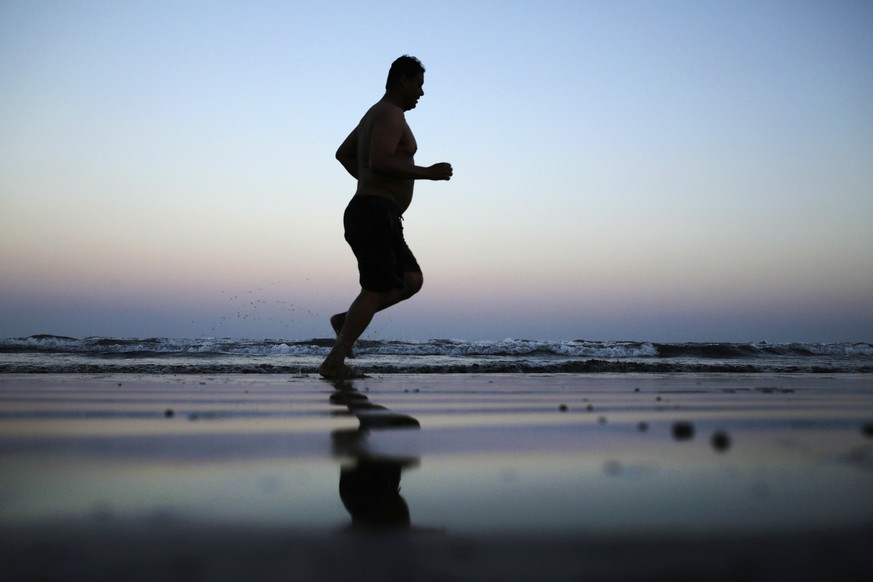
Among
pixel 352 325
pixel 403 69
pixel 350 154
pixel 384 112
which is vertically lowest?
pixel 352 325

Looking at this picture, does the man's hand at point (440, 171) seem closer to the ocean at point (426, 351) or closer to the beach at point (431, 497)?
the beach at point (431, 497)

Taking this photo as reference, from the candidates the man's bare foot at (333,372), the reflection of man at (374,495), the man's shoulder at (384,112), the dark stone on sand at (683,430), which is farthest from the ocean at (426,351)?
the reflection of man at (374,495)

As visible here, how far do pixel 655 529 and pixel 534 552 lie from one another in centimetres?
17

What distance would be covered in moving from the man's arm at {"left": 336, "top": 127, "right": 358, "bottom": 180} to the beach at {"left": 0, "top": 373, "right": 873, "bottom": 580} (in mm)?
2855

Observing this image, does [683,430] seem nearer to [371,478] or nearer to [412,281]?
[371,478]

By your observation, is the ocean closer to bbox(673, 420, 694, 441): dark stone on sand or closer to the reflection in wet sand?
bbox(673, 420, 694, 441): dark stone on sand

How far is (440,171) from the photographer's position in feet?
12.8

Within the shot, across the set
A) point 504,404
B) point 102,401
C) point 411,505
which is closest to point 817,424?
point 504,404

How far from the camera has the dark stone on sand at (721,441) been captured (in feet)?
4.60

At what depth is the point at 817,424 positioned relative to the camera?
Answer: 1855 mm

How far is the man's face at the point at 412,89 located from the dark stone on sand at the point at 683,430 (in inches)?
116

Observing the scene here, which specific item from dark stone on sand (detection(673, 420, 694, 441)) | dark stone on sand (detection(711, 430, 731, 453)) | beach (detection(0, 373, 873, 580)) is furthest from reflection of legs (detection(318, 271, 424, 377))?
dark stone on sand (detection(711, 430, 731, 453))

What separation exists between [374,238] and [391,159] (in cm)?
49

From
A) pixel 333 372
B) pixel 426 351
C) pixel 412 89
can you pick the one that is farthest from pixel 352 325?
pixel 426 351
